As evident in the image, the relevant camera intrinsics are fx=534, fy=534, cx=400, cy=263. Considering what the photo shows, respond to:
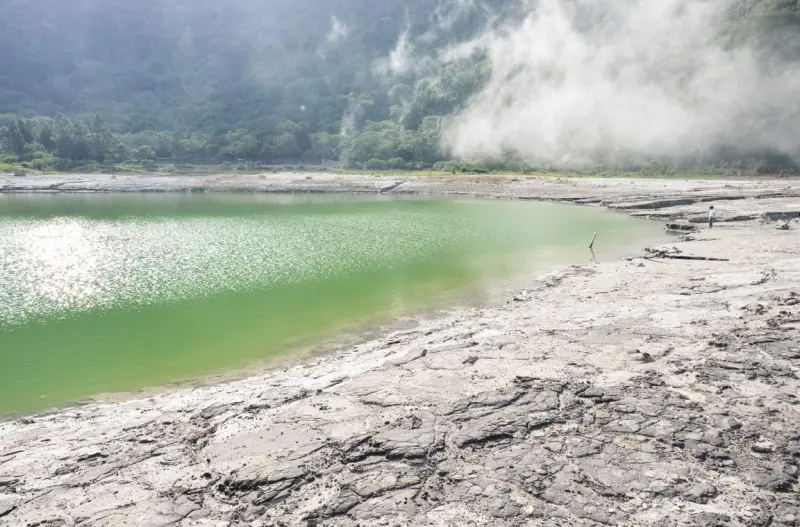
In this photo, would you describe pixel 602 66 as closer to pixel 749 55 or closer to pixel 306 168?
pixel 749 55

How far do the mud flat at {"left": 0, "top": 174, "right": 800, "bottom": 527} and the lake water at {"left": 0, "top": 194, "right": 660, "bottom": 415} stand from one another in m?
3.08

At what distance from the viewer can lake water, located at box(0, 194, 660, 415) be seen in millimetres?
16125

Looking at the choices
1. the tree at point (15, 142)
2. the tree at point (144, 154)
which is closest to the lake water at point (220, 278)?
the tree at point (144, 154)

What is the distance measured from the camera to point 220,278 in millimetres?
26281

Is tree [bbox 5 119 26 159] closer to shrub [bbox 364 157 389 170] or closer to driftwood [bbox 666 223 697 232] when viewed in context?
shrub [bbox 364 157 389 170]

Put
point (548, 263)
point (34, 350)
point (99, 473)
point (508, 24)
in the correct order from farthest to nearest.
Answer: point (508, 24) < point (548, 263) < point (34, 350) < point (99, 473)

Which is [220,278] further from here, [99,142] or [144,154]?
[99,142]

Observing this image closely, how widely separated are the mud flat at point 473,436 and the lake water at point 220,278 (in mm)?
3084

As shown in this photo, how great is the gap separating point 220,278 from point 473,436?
65.6ft

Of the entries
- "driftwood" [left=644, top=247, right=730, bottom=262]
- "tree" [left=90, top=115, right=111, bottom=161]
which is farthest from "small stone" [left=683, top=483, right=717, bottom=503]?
"tree" [left=90, top=115, right=111, bottom=161]

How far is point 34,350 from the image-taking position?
16.8 metres

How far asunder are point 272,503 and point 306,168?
126 m

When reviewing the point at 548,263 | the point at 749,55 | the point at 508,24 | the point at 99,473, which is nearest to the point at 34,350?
the point at 99,473

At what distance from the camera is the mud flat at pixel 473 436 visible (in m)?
7.51
